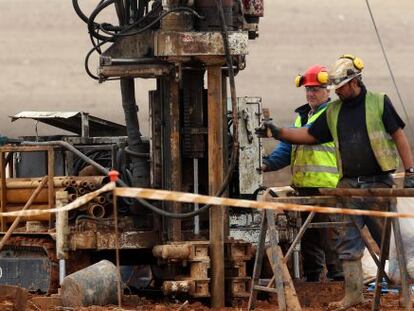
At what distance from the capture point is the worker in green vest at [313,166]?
55.0 feet

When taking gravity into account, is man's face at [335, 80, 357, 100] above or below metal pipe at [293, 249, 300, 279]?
above

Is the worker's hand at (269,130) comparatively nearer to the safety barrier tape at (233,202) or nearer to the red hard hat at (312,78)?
the red hard hat at (312,78)

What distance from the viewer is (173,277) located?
16.1 meters

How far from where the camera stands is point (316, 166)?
16797 millimetres

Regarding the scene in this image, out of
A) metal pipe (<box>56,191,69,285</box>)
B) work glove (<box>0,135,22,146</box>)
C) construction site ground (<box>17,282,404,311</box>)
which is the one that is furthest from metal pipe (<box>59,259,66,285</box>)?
work glove (<box>0,135,22,146</box>)

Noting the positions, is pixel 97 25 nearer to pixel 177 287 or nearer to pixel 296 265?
pixel 177 287

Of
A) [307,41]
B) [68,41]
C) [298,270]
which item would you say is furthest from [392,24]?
[298,270]

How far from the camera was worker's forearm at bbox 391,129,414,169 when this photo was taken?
1435 cm

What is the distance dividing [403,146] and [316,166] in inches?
95.4

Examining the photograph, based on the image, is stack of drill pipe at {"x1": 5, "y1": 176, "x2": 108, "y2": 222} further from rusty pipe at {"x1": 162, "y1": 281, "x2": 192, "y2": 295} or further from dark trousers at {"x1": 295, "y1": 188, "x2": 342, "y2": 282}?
dark trousers at {"x1": 295, "y1": 188, "x2": 342, "y2": 282}

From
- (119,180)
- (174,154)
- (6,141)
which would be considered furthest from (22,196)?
(174,154)

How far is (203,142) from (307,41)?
2226 centimetres

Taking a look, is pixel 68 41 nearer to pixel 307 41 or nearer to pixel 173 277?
pixel 307 41

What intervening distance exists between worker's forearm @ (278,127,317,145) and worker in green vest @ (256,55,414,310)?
30 centimetres
